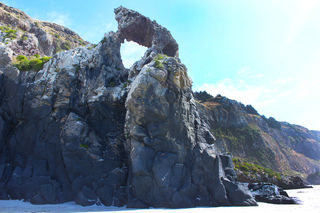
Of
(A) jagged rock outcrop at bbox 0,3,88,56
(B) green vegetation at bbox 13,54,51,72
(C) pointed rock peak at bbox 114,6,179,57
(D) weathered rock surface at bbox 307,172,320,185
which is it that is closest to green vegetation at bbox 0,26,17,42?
(A) jagged rock outcrop at bbox 0,3,88,56

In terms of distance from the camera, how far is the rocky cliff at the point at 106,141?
53.1ft

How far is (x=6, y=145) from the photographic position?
19391 mm

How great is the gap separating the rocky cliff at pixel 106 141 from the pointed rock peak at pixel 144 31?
7.83 metres

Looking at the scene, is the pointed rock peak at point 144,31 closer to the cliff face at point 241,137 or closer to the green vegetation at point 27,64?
the green vegetation at point 27,64

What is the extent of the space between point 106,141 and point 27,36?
69.1ft

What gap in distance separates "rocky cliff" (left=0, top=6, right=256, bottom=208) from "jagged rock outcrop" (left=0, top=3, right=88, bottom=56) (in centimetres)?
620

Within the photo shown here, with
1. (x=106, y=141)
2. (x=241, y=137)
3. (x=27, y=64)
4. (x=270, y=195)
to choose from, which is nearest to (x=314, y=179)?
(x=241, y=137)

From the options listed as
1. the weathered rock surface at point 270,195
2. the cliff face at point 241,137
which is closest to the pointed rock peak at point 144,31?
the weathered rock surface at point 270,195

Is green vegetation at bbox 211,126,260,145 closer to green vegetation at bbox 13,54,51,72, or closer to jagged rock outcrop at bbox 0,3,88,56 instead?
jagged rock outcrop at bbox 0,3,88,56

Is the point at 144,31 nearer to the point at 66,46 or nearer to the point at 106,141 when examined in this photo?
the point at 106,141

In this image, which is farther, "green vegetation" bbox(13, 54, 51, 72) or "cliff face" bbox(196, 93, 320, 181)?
"cliff face" bbox(196, 93, 320, 181)

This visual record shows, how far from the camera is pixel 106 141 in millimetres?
19781

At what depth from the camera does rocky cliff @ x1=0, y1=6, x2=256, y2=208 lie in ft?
53.1

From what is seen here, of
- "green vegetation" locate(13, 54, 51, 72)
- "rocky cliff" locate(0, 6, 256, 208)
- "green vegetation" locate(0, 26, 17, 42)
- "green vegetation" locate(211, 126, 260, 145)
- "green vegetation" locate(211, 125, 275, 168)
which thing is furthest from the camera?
"green vegetation" locate(211, 126, 260, 145)
